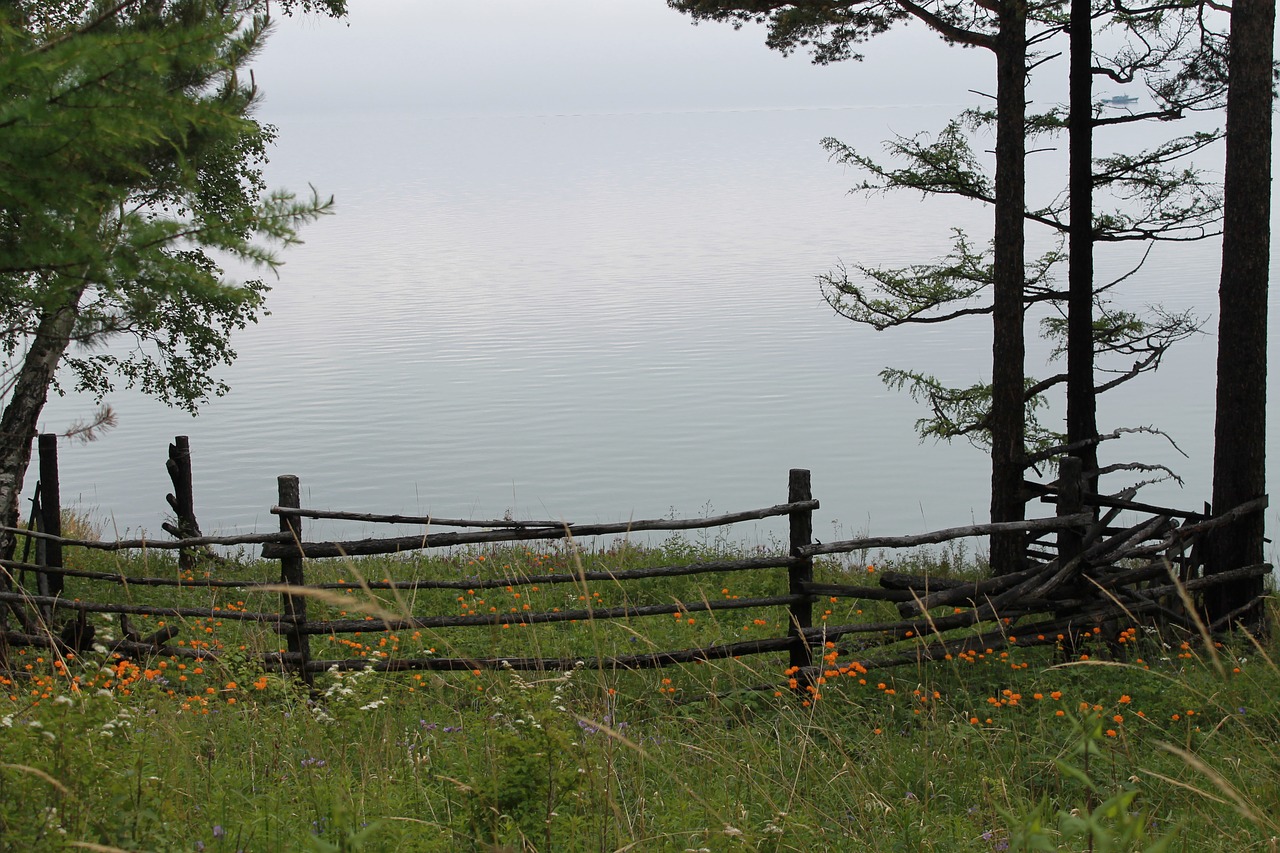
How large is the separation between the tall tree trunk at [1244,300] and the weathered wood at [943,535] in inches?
69.7

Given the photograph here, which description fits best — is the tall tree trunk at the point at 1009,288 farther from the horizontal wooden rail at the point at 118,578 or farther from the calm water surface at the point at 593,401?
the horizontal wooden rail at the point at 118,578

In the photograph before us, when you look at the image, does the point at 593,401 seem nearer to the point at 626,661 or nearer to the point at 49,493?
the point at 49,493

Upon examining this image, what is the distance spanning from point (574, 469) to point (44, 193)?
14814 millimetres

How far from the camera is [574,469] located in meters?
17.8

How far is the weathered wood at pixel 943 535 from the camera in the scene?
6.37 metres

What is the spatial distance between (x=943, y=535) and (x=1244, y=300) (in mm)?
3136

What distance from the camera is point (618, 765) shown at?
376 cm

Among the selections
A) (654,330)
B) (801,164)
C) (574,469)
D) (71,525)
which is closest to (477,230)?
(654,330)

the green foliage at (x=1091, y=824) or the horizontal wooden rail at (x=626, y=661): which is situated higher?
the green foliage at (x=1091, y=824)

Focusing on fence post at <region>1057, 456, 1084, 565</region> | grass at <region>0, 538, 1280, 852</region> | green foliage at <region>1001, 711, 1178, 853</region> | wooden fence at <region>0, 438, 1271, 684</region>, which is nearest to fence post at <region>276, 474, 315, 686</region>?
wooden fence at <region>0, 438, 1271, 684</region>

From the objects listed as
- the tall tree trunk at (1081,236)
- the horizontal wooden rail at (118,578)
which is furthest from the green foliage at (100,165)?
the tall tree trunk at (1081,236)

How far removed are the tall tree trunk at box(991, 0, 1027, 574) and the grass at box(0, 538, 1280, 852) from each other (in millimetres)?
3953

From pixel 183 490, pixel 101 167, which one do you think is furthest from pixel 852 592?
pixel 183 490

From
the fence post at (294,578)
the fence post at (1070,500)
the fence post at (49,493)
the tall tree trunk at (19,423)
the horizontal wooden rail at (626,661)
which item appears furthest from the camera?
the fence post at (49,493)
